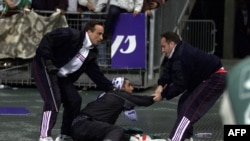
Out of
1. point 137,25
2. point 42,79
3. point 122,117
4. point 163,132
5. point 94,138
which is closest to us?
point 94,138

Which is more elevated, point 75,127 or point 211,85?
point 211,85

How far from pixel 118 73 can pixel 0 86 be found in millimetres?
2355

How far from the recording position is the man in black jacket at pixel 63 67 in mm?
6152

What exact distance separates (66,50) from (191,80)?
1.43m

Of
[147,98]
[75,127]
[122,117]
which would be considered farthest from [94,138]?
[122,117]

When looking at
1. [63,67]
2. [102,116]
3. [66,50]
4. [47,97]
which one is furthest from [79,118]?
[66,50]

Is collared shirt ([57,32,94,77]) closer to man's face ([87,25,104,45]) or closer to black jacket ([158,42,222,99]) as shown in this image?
man's face ([87,25,104,45])

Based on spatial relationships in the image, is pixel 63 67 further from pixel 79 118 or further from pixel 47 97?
pixel 79 118

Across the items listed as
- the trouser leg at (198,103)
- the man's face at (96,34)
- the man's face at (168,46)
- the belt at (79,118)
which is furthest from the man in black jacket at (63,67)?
the trouser leg at (198,103)

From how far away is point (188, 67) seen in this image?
606 cm

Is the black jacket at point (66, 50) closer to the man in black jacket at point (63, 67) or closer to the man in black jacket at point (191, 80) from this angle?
the man in black jacket at point (63, 67)

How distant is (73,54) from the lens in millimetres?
6324

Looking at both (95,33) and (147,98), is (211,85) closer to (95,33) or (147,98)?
(147,98)

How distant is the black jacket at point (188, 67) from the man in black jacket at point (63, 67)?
79 centimetres
